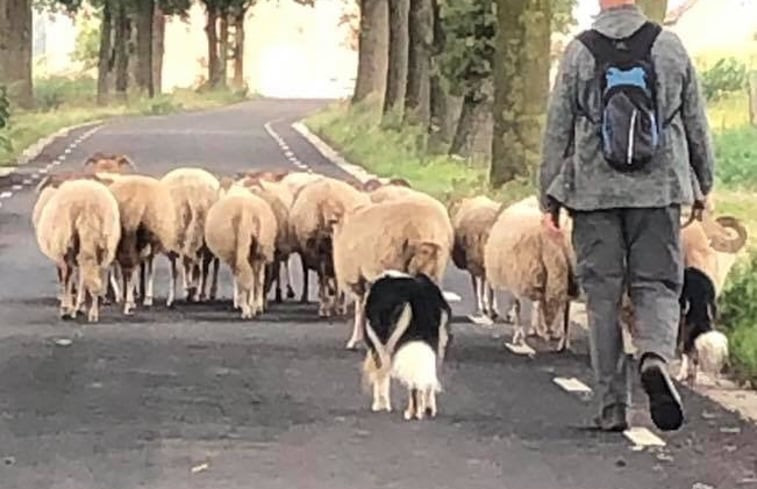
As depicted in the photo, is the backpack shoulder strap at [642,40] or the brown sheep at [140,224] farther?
the brown sheep at [140,224]

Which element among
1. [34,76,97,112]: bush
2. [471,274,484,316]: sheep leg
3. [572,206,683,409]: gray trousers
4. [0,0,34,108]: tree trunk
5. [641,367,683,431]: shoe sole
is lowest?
[34,76,97,112]: bush

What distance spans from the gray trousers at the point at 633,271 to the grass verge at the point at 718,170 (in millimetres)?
2365

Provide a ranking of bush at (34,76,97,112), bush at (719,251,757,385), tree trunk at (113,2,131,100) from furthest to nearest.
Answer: bush at (34,76,97,112), tree trunk at (113,2,131,100), bush at (719,251,757,385)

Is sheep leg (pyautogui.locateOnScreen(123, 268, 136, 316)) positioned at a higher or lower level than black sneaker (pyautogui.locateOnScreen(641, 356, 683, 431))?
lower

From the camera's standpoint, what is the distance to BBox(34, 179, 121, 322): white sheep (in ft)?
52.1

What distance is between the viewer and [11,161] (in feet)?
128

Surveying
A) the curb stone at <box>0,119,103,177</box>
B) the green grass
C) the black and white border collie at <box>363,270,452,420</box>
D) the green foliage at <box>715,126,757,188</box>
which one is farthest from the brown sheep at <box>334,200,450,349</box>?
the green grass

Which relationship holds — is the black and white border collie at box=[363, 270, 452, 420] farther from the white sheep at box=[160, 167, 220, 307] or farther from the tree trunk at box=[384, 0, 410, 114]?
the tree trunk at box=[384, 0, 410, 114]

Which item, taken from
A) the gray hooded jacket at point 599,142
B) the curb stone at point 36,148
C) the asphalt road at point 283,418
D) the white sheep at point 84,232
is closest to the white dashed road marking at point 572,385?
the asphalt road at point 283,418

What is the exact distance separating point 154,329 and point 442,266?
96.2 inches

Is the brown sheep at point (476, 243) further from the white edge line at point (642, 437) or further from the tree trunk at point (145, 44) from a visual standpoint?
the tree trunk at point (145, 44)

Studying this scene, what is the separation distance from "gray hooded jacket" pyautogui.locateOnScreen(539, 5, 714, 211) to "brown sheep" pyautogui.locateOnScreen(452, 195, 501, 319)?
16.4 ft

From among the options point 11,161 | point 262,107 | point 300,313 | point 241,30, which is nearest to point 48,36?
point 241,30

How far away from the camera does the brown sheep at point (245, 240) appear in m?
16.5
